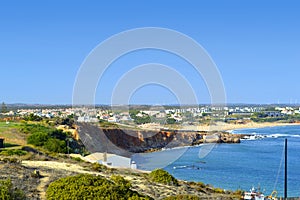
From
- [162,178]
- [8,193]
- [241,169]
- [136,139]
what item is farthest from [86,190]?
[136,139]

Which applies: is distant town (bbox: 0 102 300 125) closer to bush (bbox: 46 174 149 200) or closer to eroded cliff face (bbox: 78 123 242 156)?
eroded cliff face (bbox: 78 123 242 156)

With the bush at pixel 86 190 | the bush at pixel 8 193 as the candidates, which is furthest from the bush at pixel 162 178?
the bush at pixel 8 193

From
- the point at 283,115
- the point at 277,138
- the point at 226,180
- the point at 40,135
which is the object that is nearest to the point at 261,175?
the point at 226,180

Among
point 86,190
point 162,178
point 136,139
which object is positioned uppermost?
point 86,190

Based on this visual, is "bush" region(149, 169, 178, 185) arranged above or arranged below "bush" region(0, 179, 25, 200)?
below

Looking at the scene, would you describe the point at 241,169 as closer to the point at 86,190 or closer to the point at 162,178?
the point at 162,178

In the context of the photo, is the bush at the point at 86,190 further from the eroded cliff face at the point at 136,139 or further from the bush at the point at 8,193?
the eroded cliff face at the point at 136,139

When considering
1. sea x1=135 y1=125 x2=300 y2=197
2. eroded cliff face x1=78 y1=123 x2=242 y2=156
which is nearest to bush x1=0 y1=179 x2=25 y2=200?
sea x1=135 y1=125 x2=300 y2=197
